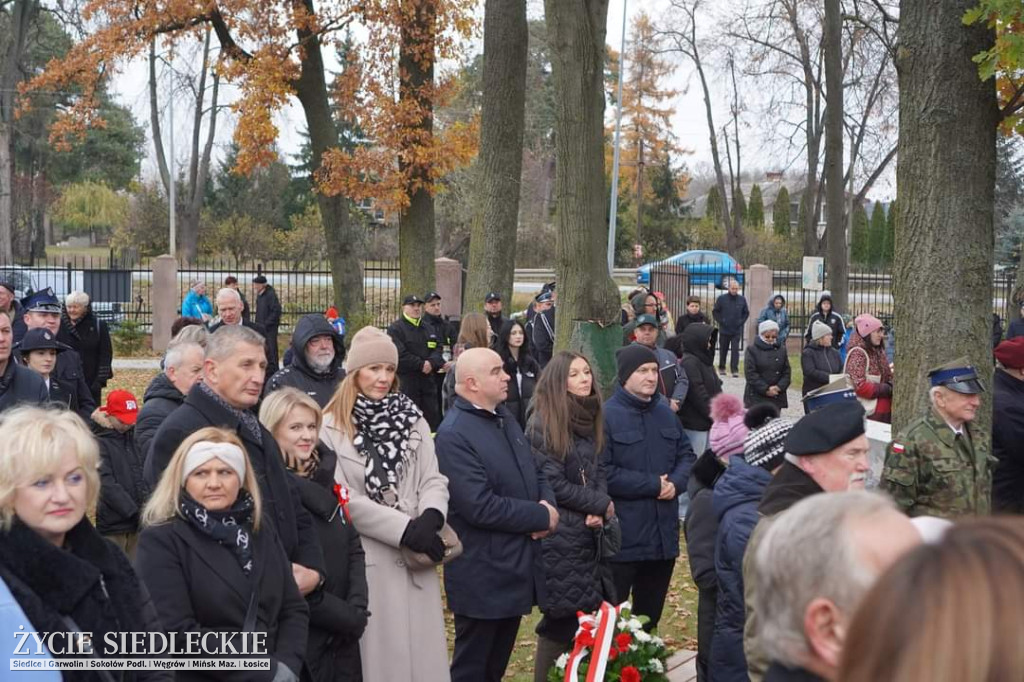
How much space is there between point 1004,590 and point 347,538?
12.7ft

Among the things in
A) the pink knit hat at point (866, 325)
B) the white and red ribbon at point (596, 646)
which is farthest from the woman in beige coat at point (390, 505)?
the pink knit hat at point (866, 325)

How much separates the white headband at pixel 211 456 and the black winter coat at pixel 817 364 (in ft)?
33.3

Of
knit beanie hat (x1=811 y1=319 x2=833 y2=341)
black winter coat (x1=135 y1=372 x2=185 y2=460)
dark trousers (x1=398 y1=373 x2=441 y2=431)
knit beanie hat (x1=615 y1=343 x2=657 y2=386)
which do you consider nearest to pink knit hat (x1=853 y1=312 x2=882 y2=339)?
knit beanie hat (x1=811 y1=319 x2=833 y2=341)

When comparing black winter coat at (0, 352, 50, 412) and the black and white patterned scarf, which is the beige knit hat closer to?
the black and white patterned scarf

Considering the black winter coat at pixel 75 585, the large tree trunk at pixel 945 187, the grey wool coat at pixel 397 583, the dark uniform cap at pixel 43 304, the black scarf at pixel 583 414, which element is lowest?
the grey wool coat at pixel 397 583

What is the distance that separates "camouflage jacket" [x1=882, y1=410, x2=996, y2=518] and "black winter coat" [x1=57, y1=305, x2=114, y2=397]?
350 inches

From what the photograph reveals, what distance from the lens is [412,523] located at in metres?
5.42

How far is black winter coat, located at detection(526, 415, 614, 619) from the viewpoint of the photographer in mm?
6047

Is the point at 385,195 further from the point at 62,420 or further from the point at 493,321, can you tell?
the point at 62,420

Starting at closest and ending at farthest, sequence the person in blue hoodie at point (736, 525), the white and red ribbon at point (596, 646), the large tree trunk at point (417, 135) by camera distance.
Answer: the person in blue hoodie at point (736, 525)
the white and red ribbon at point (596, 646)
the large tree trunk at point (417, 135)

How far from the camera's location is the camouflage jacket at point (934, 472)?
591cm

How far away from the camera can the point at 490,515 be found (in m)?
5.75

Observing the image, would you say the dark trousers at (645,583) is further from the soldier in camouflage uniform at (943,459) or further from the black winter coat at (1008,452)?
the black winter coat at (1008,452)

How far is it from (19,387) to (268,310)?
38.3 feet
